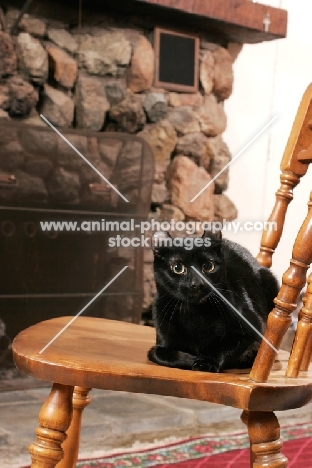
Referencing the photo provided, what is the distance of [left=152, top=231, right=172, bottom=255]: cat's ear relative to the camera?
842 mm

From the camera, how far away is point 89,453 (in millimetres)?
1610

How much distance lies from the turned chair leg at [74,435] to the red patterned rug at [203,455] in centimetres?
42

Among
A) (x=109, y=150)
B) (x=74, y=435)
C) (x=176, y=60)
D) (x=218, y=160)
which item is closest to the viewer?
(x=74, y=435)

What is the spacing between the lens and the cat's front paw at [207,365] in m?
0.80

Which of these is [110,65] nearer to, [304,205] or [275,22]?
[275,22]

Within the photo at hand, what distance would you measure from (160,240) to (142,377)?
0.18m

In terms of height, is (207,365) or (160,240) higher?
(160,240)

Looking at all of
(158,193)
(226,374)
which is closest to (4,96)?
(158,193)

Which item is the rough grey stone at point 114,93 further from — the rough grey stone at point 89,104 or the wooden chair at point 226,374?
the wooden chair at point 226,374

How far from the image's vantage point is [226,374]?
0.79 meters

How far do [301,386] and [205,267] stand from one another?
19 centimetres

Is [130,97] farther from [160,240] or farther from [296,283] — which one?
[296,283]

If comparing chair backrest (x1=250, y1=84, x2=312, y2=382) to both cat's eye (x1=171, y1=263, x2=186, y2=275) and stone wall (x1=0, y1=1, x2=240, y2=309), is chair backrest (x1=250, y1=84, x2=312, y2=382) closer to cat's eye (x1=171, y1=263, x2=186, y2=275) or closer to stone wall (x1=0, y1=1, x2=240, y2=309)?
cat's eye (x1=171, y1=263, x2=186, y2=275)

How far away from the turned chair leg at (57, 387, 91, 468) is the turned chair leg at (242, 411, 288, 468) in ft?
1.27
